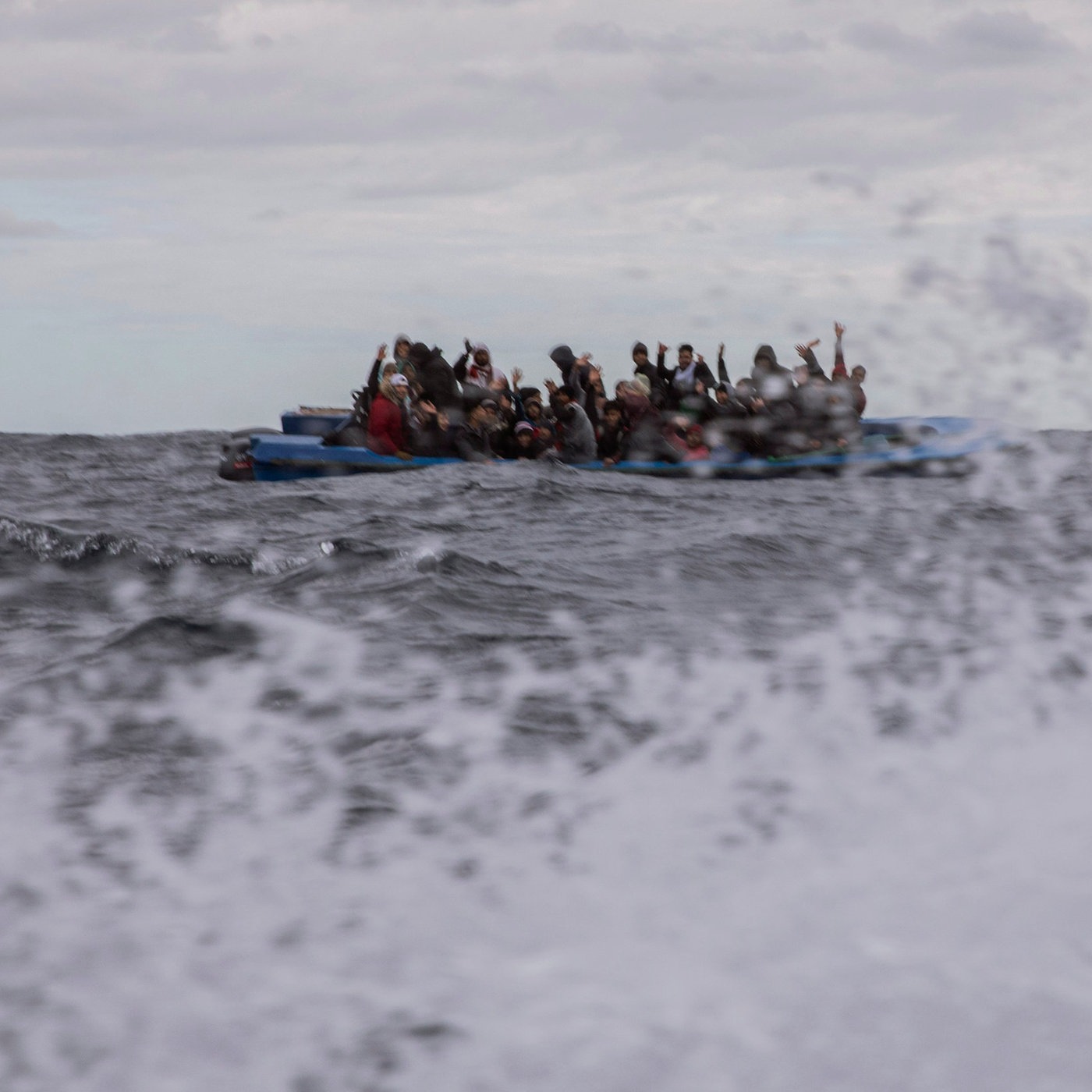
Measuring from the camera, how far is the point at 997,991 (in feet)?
9.93

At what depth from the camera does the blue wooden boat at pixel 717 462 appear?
50.0 ft

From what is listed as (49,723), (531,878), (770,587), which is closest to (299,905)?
(531,878)

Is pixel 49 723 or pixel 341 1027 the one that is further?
pixel 49 723

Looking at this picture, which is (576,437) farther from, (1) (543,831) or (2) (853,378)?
(1) (543,831)

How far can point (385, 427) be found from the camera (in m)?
15.3

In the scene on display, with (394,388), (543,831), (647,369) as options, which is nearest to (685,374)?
(647,369)

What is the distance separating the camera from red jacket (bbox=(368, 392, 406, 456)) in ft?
50.1

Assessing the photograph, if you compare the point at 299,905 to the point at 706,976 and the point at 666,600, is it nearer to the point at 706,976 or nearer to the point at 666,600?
the point at 706,976

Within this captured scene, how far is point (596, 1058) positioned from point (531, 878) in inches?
36.5

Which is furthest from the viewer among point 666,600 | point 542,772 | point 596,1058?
point 666,600

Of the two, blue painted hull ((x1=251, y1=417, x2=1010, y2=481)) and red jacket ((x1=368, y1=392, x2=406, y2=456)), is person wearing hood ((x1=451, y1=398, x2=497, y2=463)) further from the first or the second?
red jacket ((x1=368, y1=392, x2=406, y2=456))

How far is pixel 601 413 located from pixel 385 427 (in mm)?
2327

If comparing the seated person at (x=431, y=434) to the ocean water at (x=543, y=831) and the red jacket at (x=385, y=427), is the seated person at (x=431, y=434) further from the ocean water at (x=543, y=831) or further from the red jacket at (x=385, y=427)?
the ocean water at (x=543, y=831)

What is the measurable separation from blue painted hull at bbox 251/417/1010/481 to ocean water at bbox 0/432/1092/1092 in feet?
21.2
